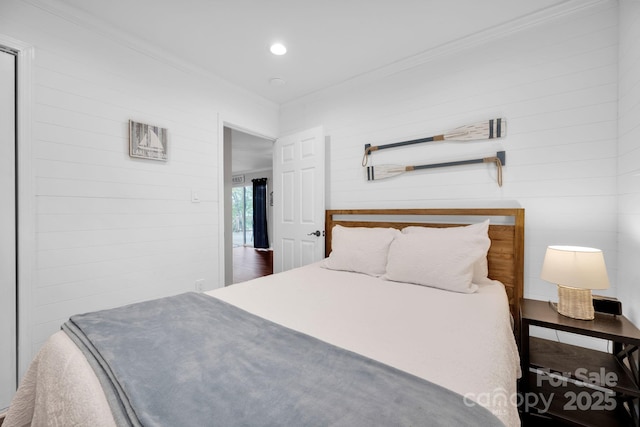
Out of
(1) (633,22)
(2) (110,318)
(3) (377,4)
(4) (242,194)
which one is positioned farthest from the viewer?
(4) (242,194)

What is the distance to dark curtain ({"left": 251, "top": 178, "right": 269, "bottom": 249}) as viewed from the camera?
8.17 m

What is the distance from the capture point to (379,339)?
3.58 ft

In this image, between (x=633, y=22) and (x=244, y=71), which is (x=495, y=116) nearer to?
(x=633, y=22)

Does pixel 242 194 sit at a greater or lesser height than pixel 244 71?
lesser

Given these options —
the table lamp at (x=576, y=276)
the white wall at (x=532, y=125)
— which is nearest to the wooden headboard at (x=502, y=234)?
the white wall at (x=532, y=125)

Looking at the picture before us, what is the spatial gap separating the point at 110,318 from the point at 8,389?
1275mm

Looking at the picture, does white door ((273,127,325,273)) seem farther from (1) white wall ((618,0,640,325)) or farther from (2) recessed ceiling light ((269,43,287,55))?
(1) white wall ((618,0,640,325))

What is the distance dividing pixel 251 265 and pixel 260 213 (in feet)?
8.70

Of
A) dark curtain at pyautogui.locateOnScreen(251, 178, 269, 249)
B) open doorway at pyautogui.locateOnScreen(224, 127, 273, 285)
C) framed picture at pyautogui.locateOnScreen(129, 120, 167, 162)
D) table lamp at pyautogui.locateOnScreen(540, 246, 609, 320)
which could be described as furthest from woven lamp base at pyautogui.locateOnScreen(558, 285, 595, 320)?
dark curtain at pyautogui.locateOnScreen(251, 178, 269, 249)

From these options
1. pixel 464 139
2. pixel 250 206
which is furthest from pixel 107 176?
pixel 250 206

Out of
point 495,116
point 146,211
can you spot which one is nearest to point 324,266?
point 146,211

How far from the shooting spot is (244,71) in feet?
9.15

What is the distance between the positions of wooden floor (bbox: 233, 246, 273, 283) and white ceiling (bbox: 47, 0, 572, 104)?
3373mm

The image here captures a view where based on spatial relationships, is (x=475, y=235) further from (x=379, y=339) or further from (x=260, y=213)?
(x=260, y=213)
